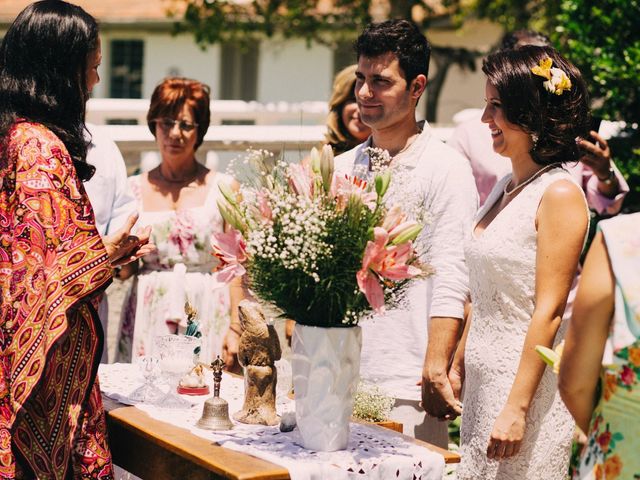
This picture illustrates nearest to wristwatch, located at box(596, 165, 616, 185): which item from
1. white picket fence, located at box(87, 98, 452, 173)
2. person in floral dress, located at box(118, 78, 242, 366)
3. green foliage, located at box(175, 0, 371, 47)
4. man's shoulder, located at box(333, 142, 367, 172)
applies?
white picket fence, located at box(87, 98, 452, 173)

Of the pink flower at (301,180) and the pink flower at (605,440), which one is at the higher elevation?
the pink flower at (301,180)

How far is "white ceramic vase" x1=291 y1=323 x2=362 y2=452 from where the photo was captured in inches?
125

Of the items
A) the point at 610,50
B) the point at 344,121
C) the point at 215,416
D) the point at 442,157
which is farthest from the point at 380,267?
the point at 610,50

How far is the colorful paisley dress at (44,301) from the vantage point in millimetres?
3268

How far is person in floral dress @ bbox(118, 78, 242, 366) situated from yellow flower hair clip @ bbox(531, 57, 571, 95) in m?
2.22

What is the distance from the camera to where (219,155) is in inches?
310

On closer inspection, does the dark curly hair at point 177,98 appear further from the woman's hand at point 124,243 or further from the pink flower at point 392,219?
the pink flower at point 392,219

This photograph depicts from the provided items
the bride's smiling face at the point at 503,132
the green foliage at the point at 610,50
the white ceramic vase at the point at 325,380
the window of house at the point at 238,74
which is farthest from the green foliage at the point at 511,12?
the white ceramic vase at the point at 325,380

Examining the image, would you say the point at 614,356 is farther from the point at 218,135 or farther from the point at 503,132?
the point at 218,135

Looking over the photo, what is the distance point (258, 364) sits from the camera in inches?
137

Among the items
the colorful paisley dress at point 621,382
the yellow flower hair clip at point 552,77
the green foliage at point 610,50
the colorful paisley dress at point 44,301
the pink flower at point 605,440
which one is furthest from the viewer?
the green foliage at point 610,50

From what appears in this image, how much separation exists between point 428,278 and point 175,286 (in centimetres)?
164

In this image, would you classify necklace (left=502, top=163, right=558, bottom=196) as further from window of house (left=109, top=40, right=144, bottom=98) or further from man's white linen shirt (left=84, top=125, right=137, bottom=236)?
window of house (left=109, top=40, right=144, bottom=98)

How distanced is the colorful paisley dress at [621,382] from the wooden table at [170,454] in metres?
0.66
